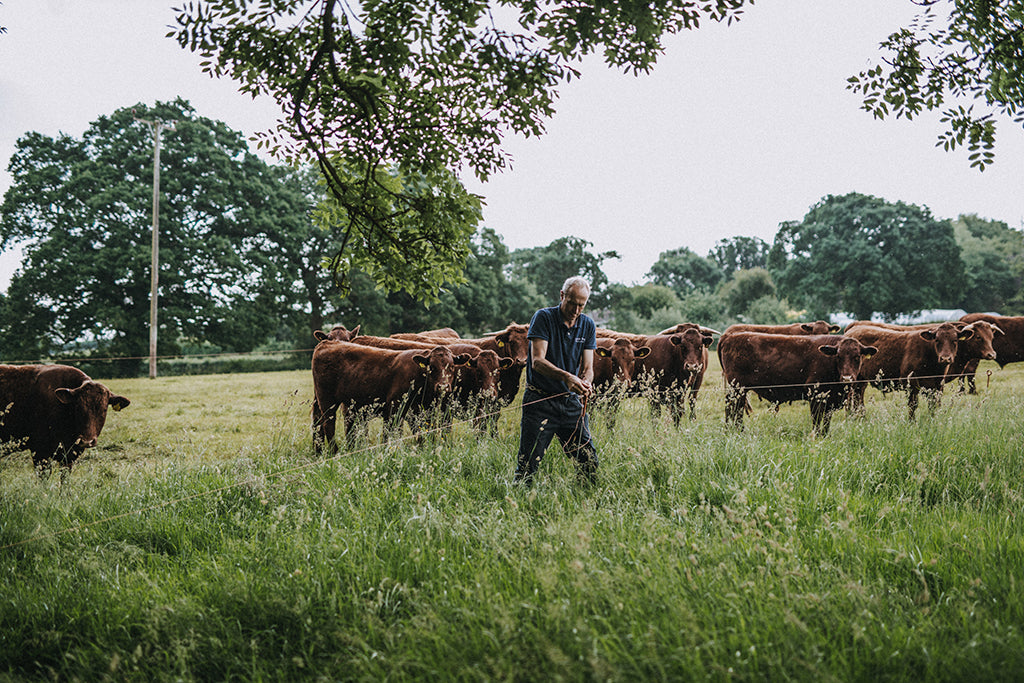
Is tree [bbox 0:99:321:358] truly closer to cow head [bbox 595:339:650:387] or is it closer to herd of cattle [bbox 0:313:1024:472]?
herd of cattle [bbox 0:313:1024:472]

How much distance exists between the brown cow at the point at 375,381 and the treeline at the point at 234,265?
438 inches

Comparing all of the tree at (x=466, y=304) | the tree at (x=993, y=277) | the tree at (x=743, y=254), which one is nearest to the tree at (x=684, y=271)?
the tree at (x=743, y=254)

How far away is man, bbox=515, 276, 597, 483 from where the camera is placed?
15.9ft

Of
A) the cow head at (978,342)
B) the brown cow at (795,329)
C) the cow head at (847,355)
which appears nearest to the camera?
the cow head at (847,355)

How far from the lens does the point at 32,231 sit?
1040 inches

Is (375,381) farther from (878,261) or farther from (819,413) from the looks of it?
(878,261)

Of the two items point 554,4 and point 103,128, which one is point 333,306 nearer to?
point 103,128

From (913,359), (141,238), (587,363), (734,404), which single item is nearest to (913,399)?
(913,359)

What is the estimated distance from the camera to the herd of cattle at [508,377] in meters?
7.13

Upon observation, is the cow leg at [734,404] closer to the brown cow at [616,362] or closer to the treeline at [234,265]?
the brown cow at [616,362]

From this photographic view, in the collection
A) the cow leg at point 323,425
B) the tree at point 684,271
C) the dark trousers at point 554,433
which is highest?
the tree at point 684,271

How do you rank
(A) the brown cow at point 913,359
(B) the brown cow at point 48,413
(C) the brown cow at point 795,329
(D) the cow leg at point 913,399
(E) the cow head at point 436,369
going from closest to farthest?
(B) the brown cow at point 48,413 → (E) the cow head at point 436,369 → (D) the cow leg at point 913,399 → (A) the brown cow at point 913,359 → (C) the brown cow at point 795,329

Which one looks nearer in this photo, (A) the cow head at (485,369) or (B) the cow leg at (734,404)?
(A) the cow head at (485,369)

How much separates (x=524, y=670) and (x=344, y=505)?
2.51 m
